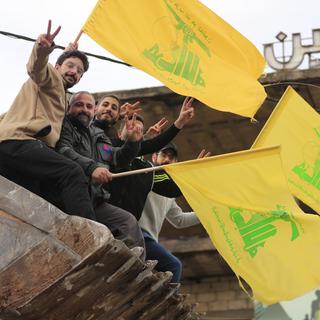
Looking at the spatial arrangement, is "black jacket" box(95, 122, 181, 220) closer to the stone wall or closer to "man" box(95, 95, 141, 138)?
"man" box(95, 95, 141, 138)

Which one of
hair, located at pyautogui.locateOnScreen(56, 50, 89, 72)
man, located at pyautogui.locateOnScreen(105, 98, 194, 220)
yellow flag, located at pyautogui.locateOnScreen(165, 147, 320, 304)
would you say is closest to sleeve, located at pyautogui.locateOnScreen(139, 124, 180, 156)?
man, located at pyautogui.locateOnScreen(105, 98, 194, 220)

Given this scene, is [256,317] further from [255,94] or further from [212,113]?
[255,94]

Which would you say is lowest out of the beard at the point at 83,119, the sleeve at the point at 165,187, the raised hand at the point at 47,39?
the sleeve at the point at 165,187

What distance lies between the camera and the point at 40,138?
6.75 metres

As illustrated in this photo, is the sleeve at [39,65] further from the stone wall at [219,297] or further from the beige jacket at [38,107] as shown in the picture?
the stone wall at [219,297]

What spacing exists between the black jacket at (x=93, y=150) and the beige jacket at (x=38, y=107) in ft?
0.62

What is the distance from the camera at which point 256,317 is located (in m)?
17.0

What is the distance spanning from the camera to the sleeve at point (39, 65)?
6480mm

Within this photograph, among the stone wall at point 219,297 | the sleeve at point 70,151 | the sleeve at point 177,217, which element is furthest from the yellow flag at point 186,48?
the stone wall at point 219,297

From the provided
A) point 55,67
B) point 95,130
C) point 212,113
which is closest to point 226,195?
point 95,130

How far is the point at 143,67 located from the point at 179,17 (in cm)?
91

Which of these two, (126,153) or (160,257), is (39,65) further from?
(160,257)

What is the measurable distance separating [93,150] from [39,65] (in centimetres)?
100

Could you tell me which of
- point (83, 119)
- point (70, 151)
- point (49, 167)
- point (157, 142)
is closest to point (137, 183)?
point (157, 142)
